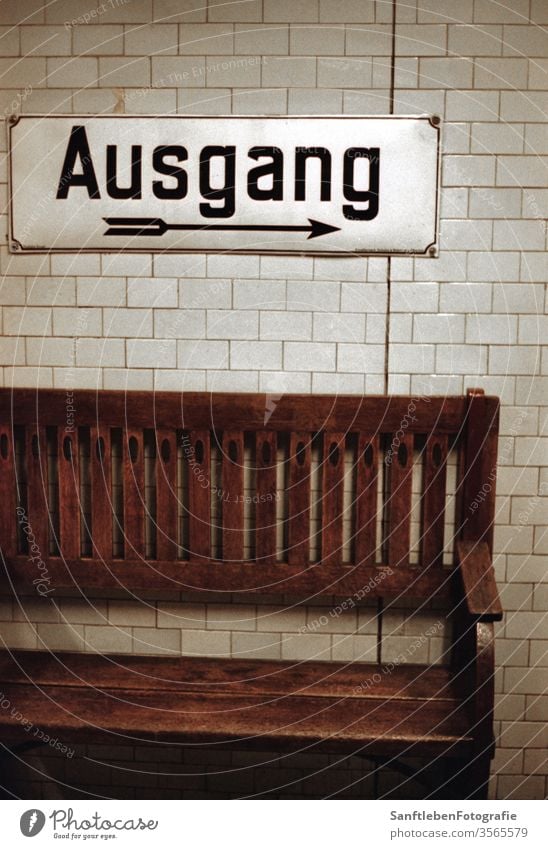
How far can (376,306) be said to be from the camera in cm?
269

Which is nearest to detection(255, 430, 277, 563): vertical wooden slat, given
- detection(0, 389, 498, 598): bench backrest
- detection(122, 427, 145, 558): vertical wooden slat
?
detection(0, 389, 498, 598): bench backrest

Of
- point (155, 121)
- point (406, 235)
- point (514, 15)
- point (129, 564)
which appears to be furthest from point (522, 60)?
point (129, 564)

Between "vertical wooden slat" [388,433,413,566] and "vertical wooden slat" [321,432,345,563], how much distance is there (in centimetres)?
16

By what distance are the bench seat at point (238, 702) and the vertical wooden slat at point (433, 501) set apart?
389mm

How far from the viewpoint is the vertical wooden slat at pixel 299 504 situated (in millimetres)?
2643

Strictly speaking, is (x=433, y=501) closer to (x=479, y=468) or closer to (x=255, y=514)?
(x=479, y=468)

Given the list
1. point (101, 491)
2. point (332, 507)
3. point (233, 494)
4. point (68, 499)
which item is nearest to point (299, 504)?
point (332, 507)

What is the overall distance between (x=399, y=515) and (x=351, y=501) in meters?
0.20

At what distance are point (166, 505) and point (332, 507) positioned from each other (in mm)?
541

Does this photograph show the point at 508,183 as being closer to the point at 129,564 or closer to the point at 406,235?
the point at 406,235

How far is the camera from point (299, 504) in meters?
2.67

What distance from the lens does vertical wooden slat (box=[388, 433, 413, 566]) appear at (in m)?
2.64
